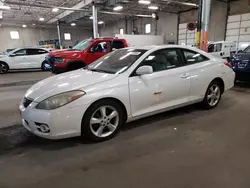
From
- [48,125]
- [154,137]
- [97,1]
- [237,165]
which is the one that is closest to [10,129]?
[48,125]

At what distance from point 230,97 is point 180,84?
8.12 feet

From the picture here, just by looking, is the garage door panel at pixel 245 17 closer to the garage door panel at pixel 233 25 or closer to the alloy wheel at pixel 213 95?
the garage door panel at pixel 233 25

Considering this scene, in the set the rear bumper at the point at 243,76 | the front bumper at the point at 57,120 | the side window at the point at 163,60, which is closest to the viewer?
the front bumper at the point at 57,120

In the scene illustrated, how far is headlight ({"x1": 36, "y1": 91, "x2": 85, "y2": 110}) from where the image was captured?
2.49 meters

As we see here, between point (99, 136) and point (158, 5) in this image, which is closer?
point (99, 136)

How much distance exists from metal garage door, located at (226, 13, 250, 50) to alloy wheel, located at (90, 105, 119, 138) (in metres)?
13.5

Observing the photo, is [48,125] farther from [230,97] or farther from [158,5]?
[158,5]

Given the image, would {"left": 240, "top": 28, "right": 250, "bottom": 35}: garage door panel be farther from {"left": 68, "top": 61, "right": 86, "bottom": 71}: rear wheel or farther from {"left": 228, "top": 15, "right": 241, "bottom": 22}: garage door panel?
{"left": 68, "top": 61, "right": 86, "bottom": 71}: rear wheel

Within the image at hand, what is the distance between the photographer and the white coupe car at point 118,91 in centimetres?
253

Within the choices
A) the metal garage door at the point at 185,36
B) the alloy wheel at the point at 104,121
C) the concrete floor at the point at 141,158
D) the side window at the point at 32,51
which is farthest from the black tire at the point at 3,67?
the metal garage door at the point at 185,36

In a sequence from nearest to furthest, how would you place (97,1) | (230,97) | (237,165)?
(237,165)
(230,97)
(97,1)

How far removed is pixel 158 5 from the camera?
16.3m

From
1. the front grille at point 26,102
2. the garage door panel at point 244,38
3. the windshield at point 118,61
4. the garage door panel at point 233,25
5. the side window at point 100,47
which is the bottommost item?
the front grille at point 26,102

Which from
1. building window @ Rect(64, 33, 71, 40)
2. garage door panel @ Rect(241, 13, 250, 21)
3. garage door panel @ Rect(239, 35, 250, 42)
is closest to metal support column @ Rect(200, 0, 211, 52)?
garage door panel @ Rect(239, 35, 250, 42)
